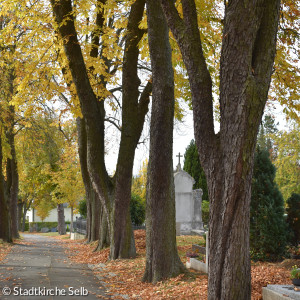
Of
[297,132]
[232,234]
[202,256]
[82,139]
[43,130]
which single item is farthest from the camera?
[297,132]

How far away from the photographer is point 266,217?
10.7m

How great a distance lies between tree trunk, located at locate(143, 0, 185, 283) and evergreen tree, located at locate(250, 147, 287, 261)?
2.22 metres

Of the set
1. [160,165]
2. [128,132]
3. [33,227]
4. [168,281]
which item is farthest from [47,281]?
[33,227]

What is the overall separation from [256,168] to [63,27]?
633cm

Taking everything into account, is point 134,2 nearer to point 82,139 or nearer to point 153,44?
point 153,44

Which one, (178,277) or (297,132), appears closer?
(178,277)

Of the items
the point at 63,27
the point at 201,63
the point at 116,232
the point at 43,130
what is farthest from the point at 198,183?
the point at 201,63

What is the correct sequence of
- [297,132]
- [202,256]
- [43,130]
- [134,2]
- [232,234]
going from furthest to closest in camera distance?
[297,132], [43,130], [134,2], [202,256], [232,234]

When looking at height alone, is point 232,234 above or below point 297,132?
below

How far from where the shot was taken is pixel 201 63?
6.50m

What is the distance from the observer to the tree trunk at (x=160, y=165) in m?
9.55

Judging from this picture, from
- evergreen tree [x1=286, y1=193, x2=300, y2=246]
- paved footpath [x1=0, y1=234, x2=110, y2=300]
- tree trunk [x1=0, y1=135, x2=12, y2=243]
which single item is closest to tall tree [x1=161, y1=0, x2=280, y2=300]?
paved footpath [x1=0, y1=234, x2=110, y2=300]

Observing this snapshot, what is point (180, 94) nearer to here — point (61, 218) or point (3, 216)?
point (3, 216)

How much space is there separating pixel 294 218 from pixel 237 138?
6272mm
